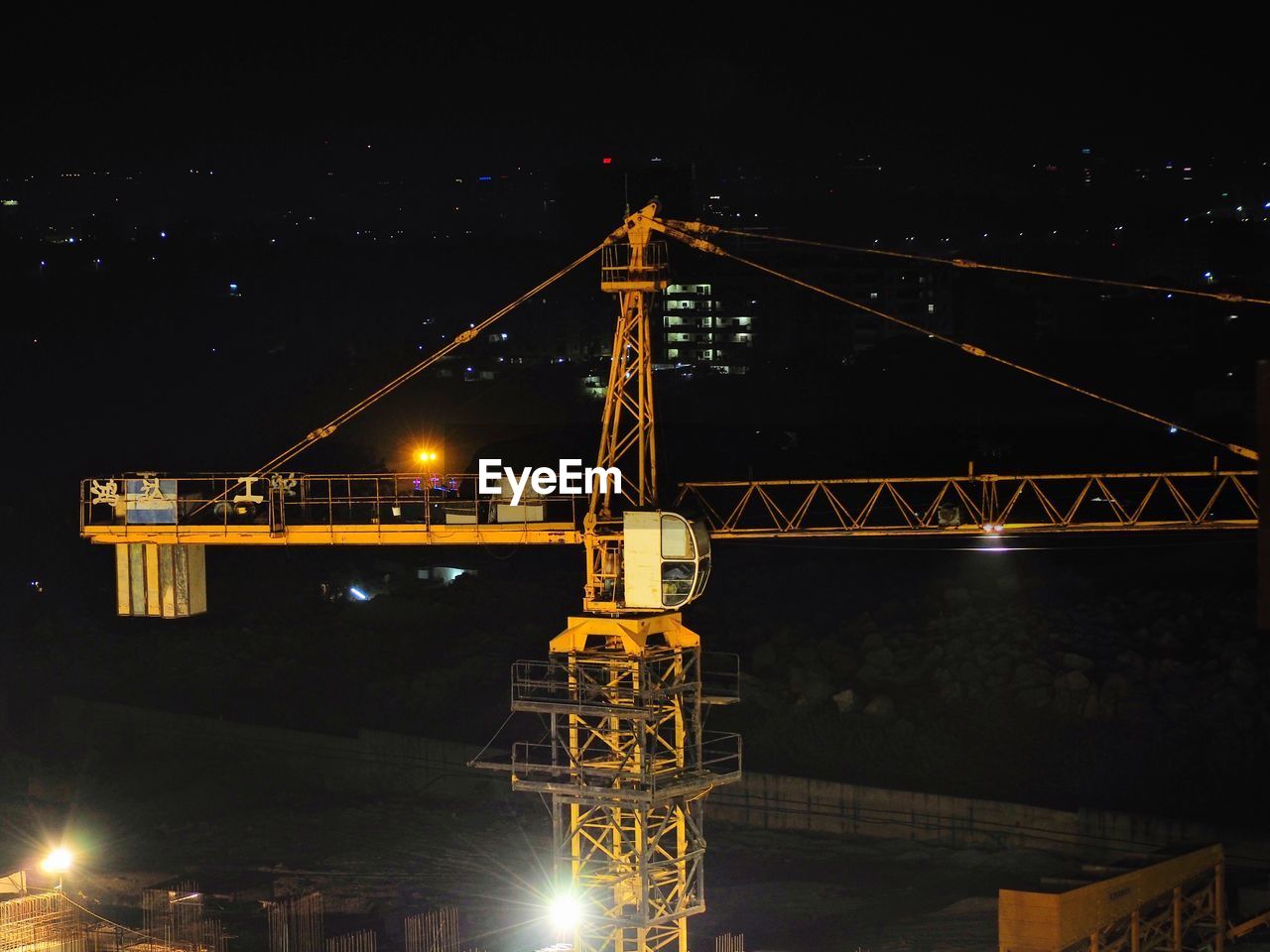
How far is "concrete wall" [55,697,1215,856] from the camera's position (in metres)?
33.0

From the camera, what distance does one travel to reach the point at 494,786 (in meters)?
39.5

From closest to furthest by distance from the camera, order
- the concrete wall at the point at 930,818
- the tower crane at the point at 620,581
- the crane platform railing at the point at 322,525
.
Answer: the tower crane at the point at 620,581 < the crane platform railing at the point at 322,525 < the concrete wall at the point at 930,818

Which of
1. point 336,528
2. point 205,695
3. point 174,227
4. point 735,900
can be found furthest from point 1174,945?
point 174,227

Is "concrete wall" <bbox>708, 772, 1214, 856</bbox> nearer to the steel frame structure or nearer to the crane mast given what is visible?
the crane mast

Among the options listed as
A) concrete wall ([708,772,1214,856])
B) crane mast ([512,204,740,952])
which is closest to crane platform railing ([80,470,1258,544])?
crane mast ([512,204,740,952])

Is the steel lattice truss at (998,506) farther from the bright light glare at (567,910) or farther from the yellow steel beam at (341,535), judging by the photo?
the bright light glare at (567,910)

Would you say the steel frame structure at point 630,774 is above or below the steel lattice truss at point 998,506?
below

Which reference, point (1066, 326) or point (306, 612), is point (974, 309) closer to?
point (1066, 326)

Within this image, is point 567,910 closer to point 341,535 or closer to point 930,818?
point 341,535

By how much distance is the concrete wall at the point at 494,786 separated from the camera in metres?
33.0

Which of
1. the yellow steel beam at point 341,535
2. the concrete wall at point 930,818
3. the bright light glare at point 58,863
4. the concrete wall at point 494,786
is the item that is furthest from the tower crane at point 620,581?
the concrete wall at point 494,786

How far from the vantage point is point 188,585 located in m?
26.8

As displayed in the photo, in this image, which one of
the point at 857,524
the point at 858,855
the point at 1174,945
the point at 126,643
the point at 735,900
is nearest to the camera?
the point at 1174,945

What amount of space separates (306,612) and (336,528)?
28.7 meters
